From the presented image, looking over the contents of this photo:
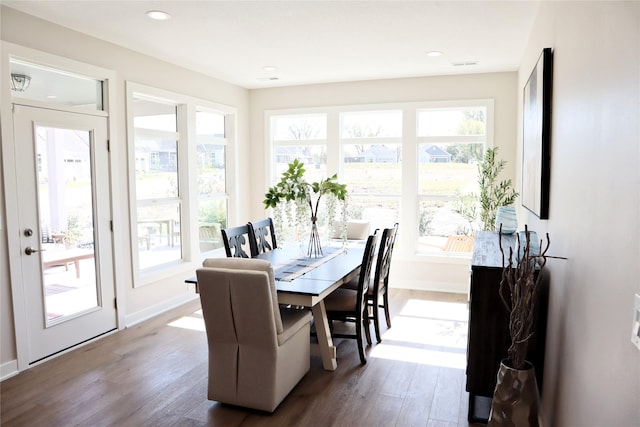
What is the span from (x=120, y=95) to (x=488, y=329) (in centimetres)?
381

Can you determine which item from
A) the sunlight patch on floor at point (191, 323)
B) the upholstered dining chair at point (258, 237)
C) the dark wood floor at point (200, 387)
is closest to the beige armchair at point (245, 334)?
the dark wood floor at point (200, 387)

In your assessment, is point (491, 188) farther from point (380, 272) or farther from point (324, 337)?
point (324, 337)

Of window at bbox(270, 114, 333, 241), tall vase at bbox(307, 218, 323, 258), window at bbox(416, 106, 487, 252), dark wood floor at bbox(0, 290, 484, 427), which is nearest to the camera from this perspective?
dark wood floor at bbox(0, 290, 484, 427)

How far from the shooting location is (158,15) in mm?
3475

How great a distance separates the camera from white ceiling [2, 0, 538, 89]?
130 inches

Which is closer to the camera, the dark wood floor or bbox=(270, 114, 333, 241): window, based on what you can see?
the dark wood floor

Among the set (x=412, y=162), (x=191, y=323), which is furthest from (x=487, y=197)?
(x=191, y=323)

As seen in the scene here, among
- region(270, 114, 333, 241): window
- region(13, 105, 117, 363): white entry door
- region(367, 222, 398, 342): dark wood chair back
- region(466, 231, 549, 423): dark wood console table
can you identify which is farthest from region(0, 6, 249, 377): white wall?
region(466, 231, 549, 423): dark wood console table

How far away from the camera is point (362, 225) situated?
216 inches

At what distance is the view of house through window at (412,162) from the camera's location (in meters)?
5.67

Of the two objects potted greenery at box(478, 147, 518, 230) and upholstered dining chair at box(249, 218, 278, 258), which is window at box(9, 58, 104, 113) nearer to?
upholstered dining chair at box(249, 218, 278, 258)

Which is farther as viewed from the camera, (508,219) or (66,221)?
(66,221)

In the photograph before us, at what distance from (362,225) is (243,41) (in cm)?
251

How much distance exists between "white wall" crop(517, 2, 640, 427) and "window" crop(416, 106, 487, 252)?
10.7ft
